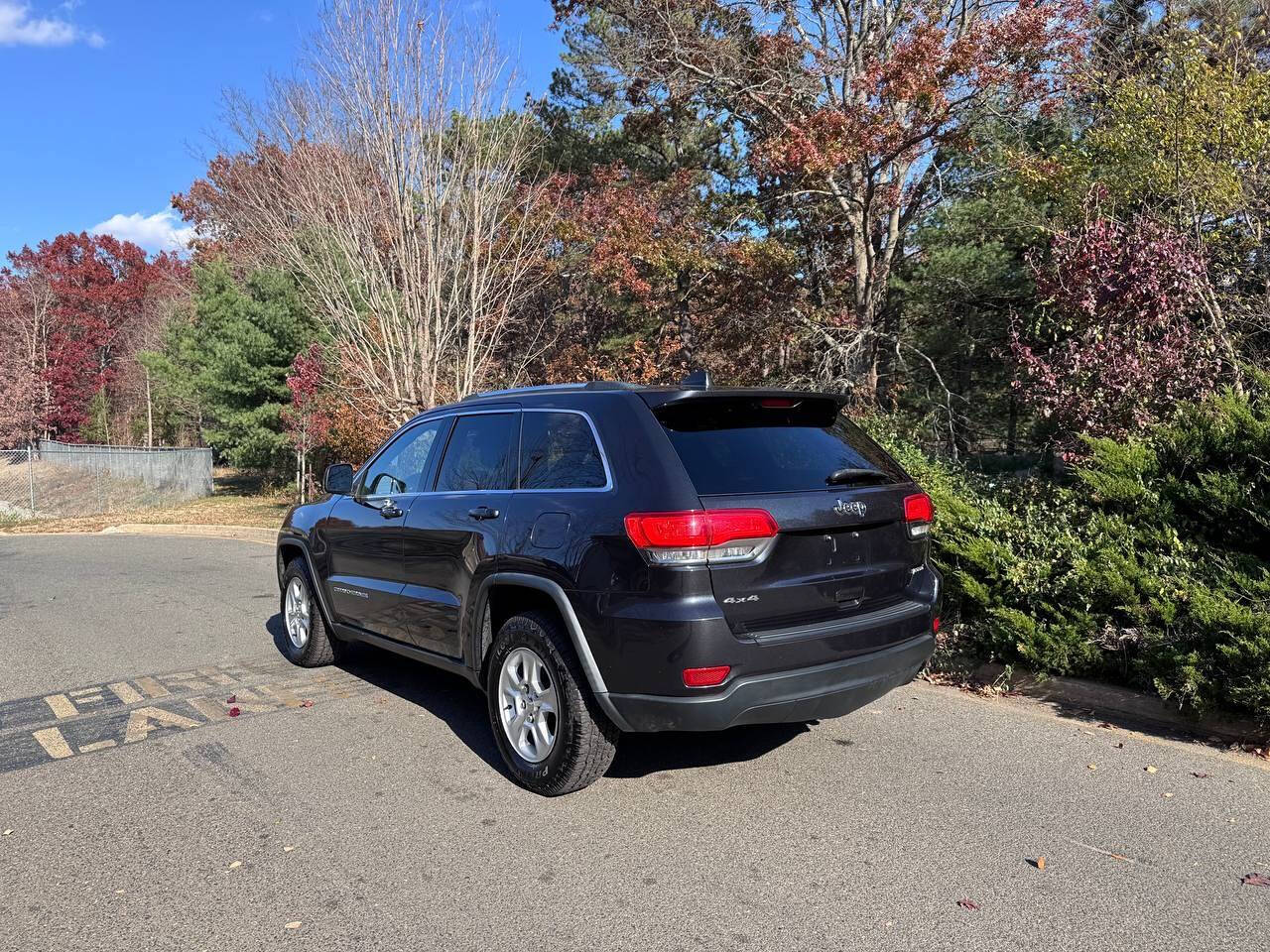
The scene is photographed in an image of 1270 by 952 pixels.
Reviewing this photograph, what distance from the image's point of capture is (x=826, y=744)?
463 cm

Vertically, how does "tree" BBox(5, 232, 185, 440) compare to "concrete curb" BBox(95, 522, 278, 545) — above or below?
above

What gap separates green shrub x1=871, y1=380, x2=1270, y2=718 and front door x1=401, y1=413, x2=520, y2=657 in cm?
315

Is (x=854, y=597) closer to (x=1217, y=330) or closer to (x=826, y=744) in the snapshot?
(x=826, y=744)

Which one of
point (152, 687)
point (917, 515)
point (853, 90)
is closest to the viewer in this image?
point (917, 515)

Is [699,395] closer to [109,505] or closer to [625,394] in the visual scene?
[625,394]

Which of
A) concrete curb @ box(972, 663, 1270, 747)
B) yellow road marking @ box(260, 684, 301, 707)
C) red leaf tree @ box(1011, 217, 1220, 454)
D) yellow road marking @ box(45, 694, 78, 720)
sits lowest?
yellow road marking @ box(45, 694, 78, 720)

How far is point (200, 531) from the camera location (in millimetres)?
17344

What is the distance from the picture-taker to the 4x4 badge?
373 centimetres

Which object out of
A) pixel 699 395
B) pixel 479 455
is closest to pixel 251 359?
pixel 479 455

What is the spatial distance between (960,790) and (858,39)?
11310 millimetres

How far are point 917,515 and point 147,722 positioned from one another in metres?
4.58

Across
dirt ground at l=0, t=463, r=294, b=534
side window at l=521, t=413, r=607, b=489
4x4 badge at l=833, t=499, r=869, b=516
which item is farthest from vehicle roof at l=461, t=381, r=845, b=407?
dirt ground at l=0, t=463, r=294, b=534

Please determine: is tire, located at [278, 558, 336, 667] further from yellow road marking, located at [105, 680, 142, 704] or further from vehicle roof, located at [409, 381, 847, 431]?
vehicle roof, located at [409, 381, 847, 431]

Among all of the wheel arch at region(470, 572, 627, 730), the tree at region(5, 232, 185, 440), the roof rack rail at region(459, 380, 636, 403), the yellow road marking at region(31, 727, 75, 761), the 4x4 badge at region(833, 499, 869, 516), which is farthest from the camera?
the tree at region(5, 232, 185, 440)
